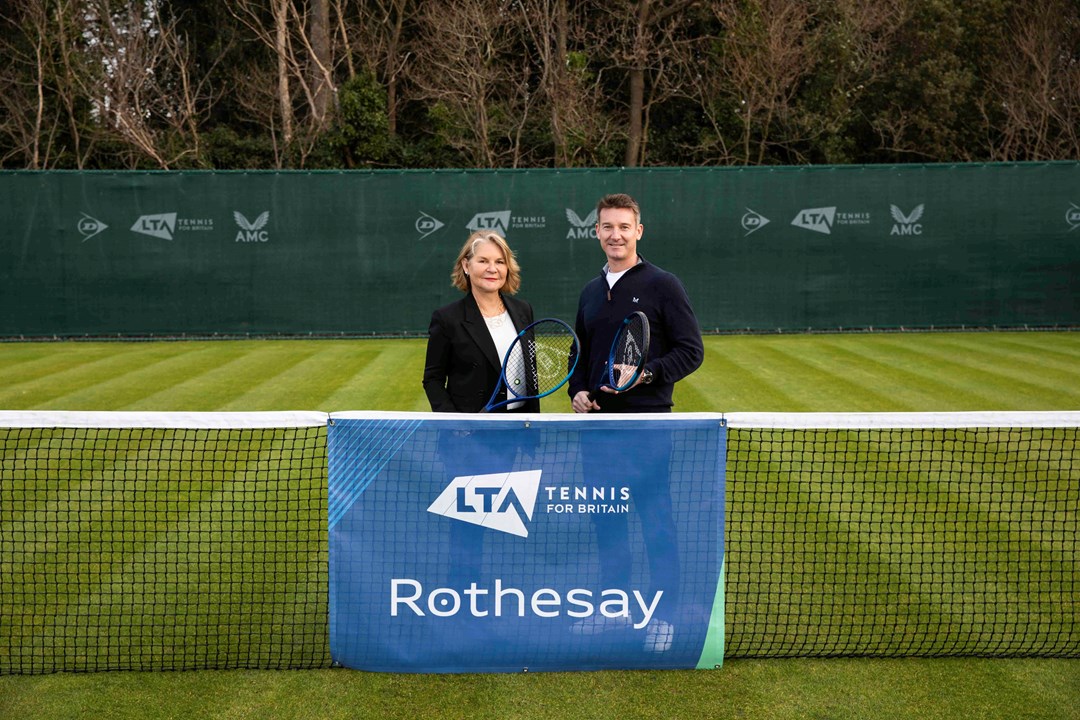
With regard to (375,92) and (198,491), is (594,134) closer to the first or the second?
(375,92)

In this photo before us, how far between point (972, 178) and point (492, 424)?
15173mm

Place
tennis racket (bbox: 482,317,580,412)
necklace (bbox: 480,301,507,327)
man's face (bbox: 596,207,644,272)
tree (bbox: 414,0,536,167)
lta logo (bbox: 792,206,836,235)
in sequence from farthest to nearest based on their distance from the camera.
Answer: tree (bbox: 414,0,536,167) → lta logo (bbox: 792,206,836,235) → necklace (bbox: 480,301,507,327) → tennis racket (bbox: 482,317,580,412) → man's face (bbox: 596,207,644,272)

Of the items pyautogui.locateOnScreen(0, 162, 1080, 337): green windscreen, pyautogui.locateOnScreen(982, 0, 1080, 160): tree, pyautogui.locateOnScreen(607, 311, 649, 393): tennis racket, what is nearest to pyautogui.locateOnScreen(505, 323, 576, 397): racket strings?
pyautogui.locateOnScreen(607, 311, 649, 393): tennis racket

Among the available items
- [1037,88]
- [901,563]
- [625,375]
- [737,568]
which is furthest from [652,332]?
[1037,88]

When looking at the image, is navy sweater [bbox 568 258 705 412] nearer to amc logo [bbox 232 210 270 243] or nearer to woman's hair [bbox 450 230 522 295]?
woman's hair [bbox 450 230 522 295]

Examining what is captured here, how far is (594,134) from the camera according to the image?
83.3ft

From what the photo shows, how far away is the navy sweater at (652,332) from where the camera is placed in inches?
199

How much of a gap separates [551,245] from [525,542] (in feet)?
42.4

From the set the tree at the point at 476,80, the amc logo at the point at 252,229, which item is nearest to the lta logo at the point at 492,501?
the amc logo at the point at 252,229

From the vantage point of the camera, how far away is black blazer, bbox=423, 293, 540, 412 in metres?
5.23

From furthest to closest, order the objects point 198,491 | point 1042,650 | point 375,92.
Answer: point 375,92 → point 198,491 → point 1042,650

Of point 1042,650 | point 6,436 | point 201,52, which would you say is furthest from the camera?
point 201,52

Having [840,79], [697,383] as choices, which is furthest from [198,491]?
[840,79]

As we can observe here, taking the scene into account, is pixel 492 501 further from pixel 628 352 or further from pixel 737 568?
pixel 737 568
